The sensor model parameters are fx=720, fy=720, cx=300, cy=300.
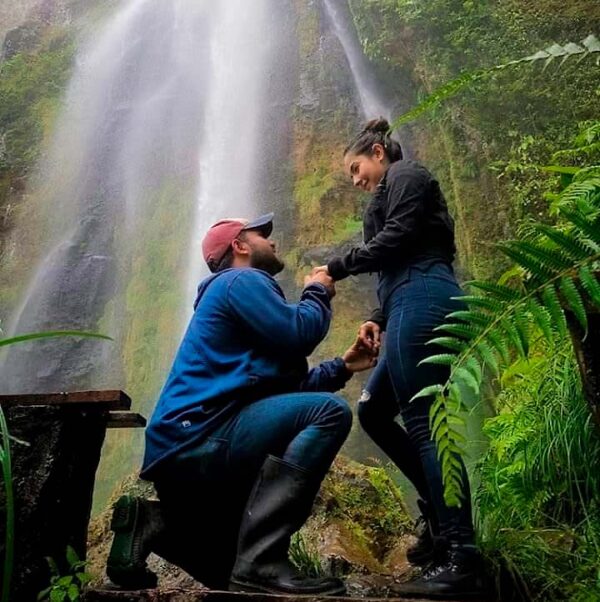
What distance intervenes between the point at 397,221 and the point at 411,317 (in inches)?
13.6

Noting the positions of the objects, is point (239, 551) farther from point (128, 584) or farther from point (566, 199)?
point (566, 199)

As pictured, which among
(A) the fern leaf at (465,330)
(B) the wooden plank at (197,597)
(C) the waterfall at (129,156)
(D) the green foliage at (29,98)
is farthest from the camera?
(D) the green foliage at (29,98)

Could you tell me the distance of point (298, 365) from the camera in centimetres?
241

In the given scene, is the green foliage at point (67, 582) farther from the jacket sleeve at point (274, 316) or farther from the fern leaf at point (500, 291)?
the fern leaf at point (500, 291)

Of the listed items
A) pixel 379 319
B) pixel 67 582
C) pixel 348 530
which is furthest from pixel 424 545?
pixel 348 530

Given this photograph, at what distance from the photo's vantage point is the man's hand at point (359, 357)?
2.67 metres

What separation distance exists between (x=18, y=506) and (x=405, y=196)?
1.55 m

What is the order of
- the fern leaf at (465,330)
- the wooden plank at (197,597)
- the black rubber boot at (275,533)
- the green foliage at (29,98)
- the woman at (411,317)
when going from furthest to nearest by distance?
the green foliage at (29,98), the woman at (411,317), the black rubber boot at (275,533), the wooden plank at (197,597), the fern leaf at (465,330)

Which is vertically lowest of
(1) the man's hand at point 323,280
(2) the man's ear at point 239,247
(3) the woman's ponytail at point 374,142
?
(1) the man's hand at point 323,280

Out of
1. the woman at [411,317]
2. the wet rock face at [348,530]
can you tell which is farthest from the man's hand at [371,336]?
the wet rock face at [348,530]

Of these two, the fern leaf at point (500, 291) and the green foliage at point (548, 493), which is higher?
the fern leaf at point (500, 291)

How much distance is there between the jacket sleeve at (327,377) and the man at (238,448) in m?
0.13

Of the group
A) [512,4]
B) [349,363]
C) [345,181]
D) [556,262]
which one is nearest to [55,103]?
[345,181]

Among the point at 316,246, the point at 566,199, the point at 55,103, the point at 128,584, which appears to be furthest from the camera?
the point at 55,103
